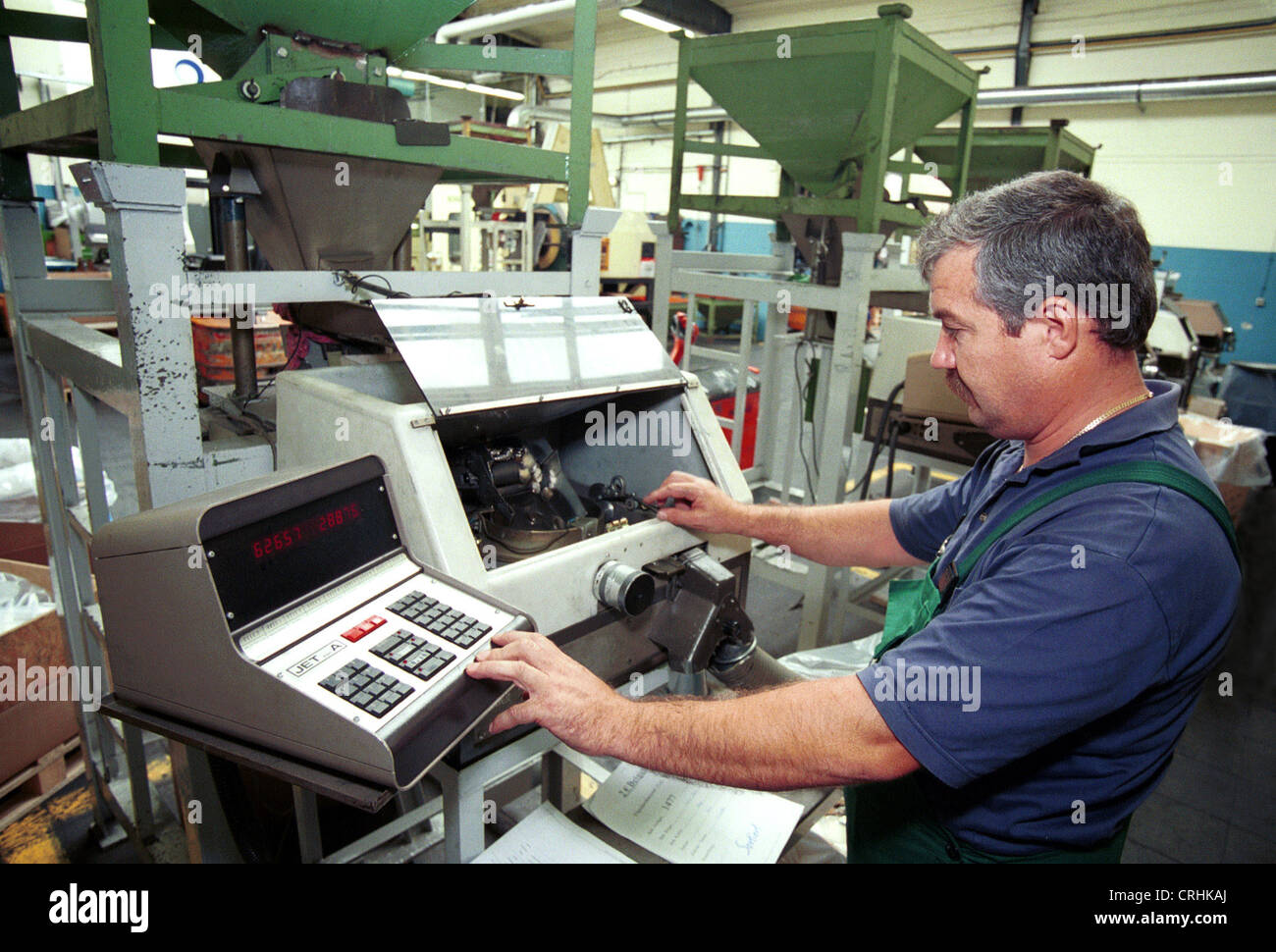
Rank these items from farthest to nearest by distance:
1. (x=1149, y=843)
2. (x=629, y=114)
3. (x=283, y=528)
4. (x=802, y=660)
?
1. (x=629, y=114)
2. (x=1149, y=843)
3. (x=802, y=660)
4. (x=283, y=528)

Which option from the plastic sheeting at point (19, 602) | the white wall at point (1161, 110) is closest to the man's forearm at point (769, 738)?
the plastic sheeting at point (19, 602)

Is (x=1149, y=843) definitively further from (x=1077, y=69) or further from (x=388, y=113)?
(x=1077, y=69)

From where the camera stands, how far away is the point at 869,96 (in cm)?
227

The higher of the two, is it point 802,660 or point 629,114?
point 629,114

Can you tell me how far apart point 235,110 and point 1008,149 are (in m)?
4.49

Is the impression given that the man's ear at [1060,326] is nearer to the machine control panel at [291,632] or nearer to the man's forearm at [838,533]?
the man's forearm at [838,533]

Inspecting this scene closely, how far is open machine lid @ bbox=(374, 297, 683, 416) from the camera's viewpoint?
1027 mm

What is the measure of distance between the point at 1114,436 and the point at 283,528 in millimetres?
974

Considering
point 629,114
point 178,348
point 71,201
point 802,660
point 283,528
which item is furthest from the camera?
point 629,114

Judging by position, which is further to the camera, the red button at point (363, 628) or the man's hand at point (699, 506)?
the man's hand at point (699, 506)

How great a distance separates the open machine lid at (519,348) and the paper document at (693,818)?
626mm

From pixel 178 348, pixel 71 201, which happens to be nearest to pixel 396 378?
pixel 178 348

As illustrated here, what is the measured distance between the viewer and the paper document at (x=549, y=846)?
1034mm

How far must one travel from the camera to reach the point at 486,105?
10078 mm
